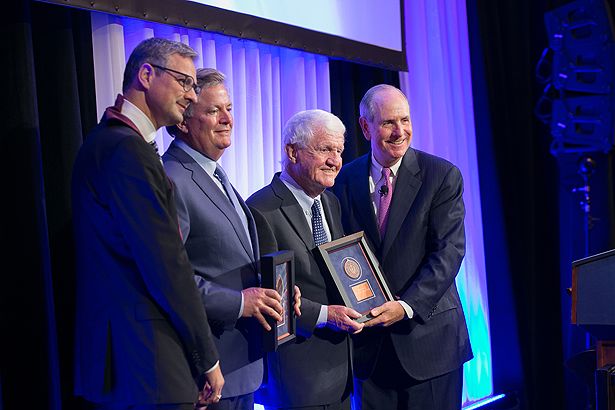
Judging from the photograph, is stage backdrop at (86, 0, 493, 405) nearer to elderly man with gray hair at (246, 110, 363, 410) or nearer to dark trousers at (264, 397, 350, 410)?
elderly man with gray hair at (246, 110, 363, 410)

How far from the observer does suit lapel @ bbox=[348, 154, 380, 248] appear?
9.94ft

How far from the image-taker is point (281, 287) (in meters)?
2.39

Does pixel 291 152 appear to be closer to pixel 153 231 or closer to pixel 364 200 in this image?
pixel 364 200

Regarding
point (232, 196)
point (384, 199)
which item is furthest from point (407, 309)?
point (232, 196)

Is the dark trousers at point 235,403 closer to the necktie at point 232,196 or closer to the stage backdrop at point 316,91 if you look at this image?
the necktie at point 232,196

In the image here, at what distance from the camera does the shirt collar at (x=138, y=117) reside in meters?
2.06

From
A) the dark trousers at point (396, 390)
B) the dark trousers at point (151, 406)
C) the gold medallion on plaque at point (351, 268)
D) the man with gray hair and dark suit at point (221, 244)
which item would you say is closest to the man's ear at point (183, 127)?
the man with gray hair and dark suit at point (221, 244)

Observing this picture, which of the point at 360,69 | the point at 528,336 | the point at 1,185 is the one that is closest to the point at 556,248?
the point at 528,336

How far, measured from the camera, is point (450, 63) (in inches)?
192

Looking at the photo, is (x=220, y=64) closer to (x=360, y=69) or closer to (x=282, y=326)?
(x=360, y=69)

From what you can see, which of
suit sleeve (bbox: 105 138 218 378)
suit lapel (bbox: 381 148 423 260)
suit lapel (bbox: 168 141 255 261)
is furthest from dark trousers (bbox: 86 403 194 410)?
suit lapel (bbox: 381 148 423 260)

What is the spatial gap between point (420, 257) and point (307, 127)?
70 cm

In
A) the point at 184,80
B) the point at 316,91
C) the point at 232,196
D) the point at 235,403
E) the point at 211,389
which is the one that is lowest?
the point at 235,403

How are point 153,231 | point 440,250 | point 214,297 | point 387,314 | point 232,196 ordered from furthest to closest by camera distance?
point 440,250, point 387,314, point 232,196, point 214,297, point 153,231
